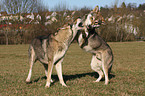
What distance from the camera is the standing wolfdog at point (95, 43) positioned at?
6.22 meters

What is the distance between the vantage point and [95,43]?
21.7 feet

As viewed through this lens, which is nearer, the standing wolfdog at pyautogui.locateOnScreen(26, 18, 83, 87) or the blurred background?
the standing wolfdog at pyautogui.locateOnScreen(26, 18, 83, 87)

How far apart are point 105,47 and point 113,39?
4378 cm

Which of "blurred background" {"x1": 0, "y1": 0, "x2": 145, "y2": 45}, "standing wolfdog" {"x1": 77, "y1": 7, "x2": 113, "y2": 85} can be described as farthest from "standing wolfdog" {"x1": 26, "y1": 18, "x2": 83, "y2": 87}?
"blurred background" {"x1": 0, "y1": 0, "x2": 145, "y2": 45}

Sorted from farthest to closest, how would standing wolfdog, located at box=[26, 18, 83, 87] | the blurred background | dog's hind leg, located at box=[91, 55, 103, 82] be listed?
the blurred background → dog's hind leg, located at box=[91, 55, 103, 82] → standing wolfdog, located at box=[26, 18, 83, 87]

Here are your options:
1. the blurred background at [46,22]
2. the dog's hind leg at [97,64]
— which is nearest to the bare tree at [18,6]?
the blurred background at [46,22]

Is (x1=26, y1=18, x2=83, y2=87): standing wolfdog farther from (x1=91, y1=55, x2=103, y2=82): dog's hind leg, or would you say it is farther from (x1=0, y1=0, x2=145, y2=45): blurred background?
(x1=0, y1=0, x2=145, y2=45): blurred background

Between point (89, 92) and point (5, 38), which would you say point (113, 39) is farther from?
point (89, 92)

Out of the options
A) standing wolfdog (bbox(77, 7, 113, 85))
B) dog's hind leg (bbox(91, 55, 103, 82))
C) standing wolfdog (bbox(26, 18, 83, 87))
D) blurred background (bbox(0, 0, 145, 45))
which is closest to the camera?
standing wolfdog (bbox(26, 18, 83, 87))

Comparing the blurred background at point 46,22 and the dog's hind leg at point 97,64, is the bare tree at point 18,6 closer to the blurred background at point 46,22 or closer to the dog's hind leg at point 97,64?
the blurred background at point 46,22

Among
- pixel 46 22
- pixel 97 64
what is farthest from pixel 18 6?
pixel 97 64

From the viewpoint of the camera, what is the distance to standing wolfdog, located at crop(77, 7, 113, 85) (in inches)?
245

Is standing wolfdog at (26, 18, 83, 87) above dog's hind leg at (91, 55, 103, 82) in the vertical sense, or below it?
above

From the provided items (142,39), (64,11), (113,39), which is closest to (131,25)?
(142,39)
